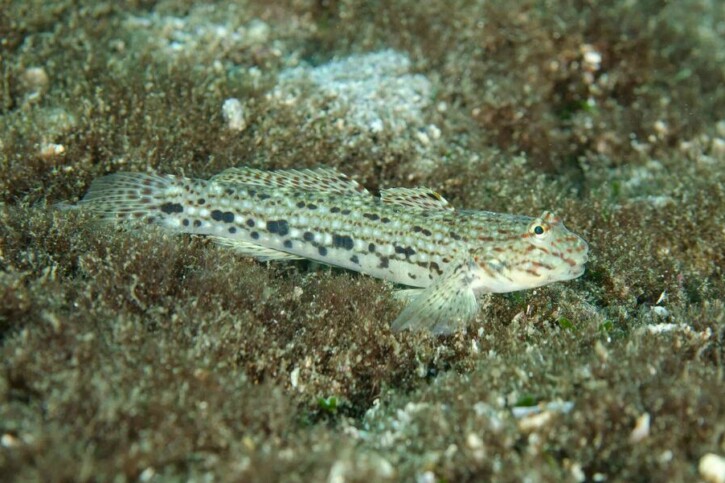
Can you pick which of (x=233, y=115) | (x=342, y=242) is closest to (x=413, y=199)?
(x=342, y=242)

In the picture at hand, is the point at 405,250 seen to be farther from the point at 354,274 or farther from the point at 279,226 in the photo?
the point at 279,226

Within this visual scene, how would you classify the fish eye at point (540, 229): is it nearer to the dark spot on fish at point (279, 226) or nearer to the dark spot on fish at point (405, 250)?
the dark spot on fish at point (405, 250)

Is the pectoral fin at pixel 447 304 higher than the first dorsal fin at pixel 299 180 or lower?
lower

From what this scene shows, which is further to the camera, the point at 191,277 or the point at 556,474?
the point at 191,277

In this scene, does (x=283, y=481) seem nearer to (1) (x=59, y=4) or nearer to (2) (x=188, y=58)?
(2) (x=188, y=58)

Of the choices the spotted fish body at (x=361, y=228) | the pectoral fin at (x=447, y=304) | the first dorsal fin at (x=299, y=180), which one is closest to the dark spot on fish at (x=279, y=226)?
the spotted fish body at (x=361, y=228)

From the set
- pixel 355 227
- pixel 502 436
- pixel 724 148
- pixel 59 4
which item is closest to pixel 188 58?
pixel 59 4

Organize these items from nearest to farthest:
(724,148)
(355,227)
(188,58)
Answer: (355,227) < (188,58) < (724,148)
